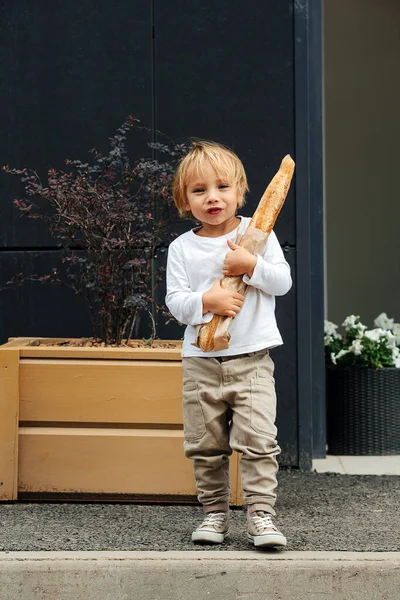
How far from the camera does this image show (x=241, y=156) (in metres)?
5.48

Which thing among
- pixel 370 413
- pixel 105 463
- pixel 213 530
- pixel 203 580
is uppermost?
pixel 370 413

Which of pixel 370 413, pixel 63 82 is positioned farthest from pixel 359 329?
pixel 63 82

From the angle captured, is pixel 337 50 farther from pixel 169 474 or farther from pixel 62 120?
pixel 169 474

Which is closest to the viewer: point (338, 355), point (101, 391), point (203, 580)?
point (203, 580)

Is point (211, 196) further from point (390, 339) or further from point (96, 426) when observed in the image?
point (390, 339)

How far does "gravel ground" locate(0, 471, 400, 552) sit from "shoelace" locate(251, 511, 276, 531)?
12cm

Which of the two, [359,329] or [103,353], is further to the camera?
[359,329]

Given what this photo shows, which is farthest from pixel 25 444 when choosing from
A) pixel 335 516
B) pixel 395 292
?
pixel 395 292

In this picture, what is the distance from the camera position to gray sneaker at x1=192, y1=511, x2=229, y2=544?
3.64 meters

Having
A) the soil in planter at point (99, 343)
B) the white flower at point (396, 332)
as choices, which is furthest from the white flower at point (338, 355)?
the soil in planter at point (99, 343)

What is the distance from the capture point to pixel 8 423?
4484mm

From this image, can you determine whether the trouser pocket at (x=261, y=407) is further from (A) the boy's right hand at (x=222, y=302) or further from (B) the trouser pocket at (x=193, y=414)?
(A) the boy's right hand at (x=222, y=302)

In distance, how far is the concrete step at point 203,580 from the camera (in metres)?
3.37

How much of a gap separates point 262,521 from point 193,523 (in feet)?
2.05
